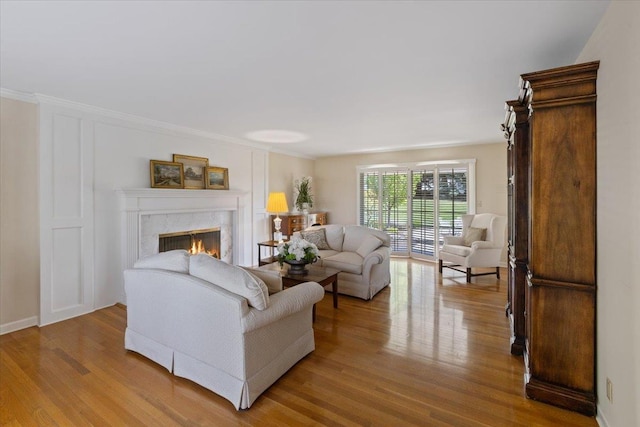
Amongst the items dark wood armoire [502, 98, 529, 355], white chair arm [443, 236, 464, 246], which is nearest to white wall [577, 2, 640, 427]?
dark wood armoire [502, 98, 529, 355]

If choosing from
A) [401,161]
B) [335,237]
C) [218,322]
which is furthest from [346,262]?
[401,161]

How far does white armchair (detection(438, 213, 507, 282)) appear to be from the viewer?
488 cm

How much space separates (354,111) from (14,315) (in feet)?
14.5

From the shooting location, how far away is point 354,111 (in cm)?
386

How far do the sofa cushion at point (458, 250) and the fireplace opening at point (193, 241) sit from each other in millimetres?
4067

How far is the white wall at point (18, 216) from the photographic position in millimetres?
3104

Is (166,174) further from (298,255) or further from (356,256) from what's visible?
(356,256)

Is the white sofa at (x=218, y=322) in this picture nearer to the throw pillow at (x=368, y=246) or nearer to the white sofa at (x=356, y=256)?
the white sofa at (x=356, y=256)

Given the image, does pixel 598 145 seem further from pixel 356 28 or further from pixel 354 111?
pixel 354 111

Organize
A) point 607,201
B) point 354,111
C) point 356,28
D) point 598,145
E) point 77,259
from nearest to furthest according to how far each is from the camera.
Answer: point 607,201, point 598,145, point 356,28, point 77,259, point 354,111

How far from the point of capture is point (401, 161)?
22.7 ft

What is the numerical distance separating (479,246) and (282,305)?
12.7ft

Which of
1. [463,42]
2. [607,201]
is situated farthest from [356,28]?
[607,201]

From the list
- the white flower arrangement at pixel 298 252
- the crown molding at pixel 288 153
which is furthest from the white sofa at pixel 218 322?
the crown molding at pixel 288 153
